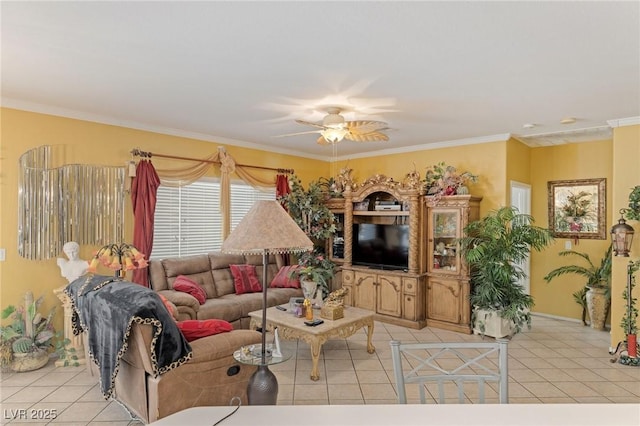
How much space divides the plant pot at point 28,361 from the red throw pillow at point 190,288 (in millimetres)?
1395

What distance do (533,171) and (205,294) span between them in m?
5.27

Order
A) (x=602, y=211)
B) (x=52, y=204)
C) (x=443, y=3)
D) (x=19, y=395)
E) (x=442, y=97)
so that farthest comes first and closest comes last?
(x=602, y=211) → (x=52, y=204) → (x=442, y=97) → (x=19, y=395) → (x=443, y=3)

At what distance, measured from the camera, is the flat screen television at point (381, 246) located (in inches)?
214

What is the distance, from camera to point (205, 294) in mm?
4676

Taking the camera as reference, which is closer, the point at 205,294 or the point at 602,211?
the point at 205,294

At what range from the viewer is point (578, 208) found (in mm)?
5469

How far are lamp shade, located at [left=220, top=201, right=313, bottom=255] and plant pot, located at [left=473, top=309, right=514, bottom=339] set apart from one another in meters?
3.59

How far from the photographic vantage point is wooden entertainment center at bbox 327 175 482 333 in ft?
16.4

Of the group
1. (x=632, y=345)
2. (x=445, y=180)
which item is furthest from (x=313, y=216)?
(x=632, y=345)

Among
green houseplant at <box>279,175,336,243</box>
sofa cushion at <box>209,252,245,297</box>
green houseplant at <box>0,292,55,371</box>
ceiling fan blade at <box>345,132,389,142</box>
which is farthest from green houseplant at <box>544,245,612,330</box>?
green houseplant at <box>0,292,55,371</box>

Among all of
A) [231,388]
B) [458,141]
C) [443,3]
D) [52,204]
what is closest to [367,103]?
[443,3]

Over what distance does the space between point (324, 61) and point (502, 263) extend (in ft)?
11.3

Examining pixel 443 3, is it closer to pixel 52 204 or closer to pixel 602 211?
pixel 52 204

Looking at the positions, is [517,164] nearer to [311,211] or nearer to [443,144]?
[443,144]
